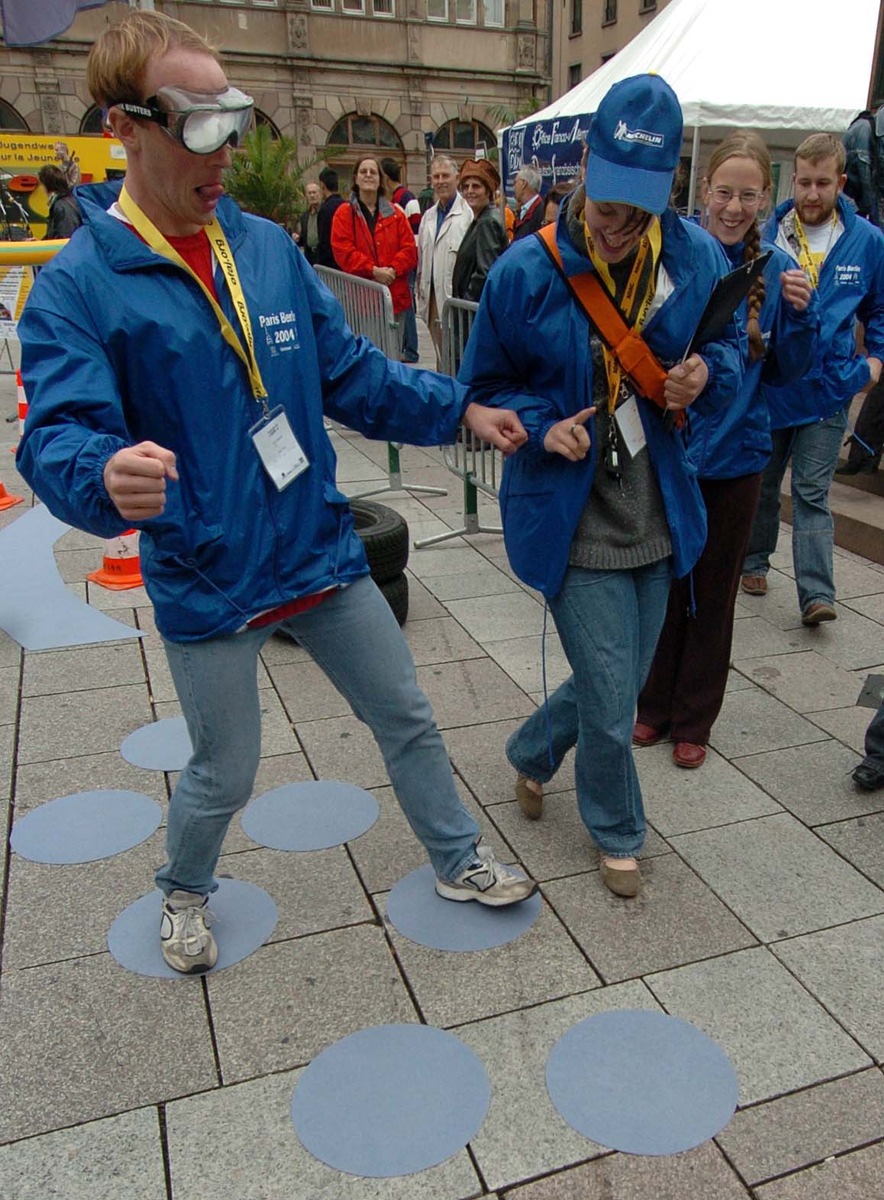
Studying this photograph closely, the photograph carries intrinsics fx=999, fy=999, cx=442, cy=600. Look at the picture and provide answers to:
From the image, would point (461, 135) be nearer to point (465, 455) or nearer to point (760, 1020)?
point (465, 455)

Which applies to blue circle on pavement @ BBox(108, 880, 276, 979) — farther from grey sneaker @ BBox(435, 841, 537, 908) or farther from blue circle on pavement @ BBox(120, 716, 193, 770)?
blue circle on pavement @ BBox(120, 716, 193, 770)

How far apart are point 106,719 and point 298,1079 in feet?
6.48

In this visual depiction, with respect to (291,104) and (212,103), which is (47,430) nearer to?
(212,103)

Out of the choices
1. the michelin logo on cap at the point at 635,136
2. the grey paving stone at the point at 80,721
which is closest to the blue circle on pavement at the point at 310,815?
the grey paving stone at the point at 80,721

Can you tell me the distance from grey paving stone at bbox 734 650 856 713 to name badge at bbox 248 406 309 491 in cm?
249

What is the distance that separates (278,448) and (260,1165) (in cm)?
145

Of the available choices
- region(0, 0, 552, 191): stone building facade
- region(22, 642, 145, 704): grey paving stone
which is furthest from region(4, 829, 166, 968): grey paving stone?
region(0, 0, 552, 191): stone building facade

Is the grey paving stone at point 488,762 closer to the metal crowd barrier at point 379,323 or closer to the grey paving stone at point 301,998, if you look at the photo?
the grey paving stone at point 301,998

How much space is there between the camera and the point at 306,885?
2.86 m

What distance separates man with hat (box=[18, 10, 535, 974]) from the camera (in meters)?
1.85

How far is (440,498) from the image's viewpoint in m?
6.88

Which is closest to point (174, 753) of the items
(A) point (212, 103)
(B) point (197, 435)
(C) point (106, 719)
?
(C) point (106, 719)

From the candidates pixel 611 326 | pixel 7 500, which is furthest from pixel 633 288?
pixel 7 500

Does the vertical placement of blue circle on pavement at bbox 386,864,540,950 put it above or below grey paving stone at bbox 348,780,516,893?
above
